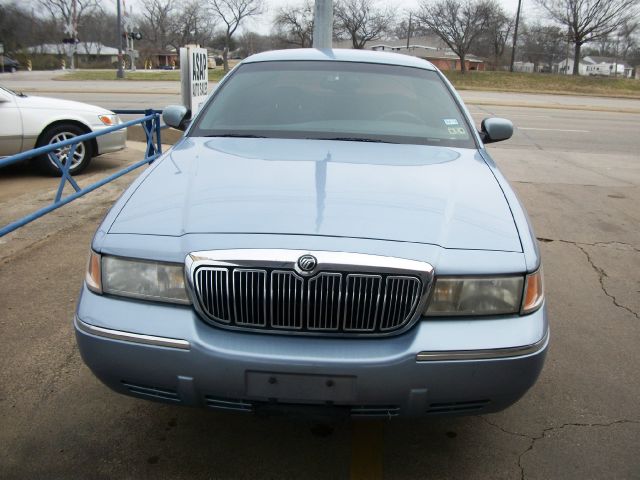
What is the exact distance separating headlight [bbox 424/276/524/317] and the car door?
712 centimetres

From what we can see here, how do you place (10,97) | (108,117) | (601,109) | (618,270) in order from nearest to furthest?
(618,270) → (10,97) → (108,117) → (601,109)

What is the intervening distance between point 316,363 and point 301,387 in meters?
0.11

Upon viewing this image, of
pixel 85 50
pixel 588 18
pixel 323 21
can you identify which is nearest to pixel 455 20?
pixel 588 18

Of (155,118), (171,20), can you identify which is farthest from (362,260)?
(171,20)

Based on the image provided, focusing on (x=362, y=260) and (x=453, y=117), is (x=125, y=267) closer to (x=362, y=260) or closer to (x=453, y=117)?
(x=362, y=260)

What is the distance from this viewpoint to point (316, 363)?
2.05 m

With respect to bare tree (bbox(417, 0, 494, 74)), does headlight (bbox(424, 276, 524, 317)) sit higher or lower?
lower

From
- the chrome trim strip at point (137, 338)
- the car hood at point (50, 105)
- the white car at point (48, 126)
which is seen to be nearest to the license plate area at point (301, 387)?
the chrome trim strip at point (137, 338)

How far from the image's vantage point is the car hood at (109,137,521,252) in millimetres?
2277

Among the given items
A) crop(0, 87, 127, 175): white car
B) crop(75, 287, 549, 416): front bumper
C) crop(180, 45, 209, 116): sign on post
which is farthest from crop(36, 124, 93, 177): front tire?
crop(75, 287, 549, 416): front bumper

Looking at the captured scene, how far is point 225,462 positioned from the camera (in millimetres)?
2508

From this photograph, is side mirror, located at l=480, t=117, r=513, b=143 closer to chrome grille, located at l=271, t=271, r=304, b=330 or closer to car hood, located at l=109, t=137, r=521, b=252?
car hood, located at l=109, t=137, r=521, b=252

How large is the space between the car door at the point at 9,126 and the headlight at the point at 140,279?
6.24 metres

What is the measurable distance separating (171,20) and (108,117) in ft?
244
